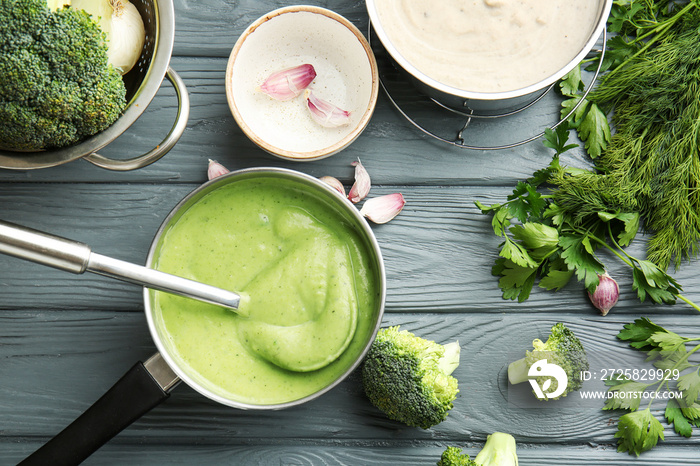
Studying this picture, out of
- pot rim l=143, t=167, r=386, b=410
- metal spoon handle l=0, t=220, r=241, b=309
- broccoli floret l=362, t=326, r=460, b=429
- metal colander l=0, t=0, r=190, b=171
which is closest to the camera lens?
metal spoon handle l=0, t=220, r=241, b=309

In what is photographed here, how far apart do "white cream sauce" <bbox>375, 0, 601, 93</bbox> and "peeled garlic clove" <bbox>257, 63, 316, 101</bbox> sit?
24cm

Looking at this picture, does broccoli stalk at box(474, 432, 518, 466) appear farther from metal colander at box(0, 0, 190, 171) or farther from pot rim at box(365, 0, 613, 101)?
metal colander at box(0, 0, 190, 171)

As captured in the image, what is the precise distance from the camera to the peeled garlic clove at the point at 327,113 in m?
1.33

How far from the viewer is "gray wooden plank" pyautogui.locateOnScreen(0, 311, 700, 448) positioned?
135 centimetres

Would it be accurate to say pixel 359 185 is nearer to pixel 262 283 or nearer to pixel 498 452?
pixel 262 283

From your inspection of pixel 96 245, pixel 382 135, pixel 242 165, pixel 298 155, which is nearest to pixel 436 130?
pixel 382 135

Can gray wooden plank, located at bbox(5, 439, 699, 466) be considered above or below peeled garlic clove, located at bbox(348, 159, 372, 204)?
below

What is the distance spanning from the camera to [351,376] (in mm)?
1356

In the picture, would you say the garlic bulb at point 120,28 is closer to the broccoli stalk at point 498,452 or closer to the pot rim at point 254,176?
the pot rim at point 254,176

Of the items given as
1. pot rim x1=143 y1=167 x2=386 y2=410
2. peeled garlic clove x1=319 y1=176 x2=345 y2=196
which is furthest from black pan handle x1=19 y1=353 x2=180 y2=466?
peeled garlic clove x1=319 y1=176 x2=345 y2=196

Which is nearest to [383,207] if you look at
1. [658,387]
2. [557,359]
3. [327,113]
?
[327,113]

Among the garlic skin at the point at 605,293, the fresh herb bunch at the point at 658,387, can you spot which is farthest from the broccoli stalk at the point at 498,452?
the garlic skin at the point at 605,293

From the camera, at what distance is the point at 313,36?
4.43ft

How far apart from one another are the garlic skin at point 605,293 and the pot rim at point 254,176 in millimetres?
596
